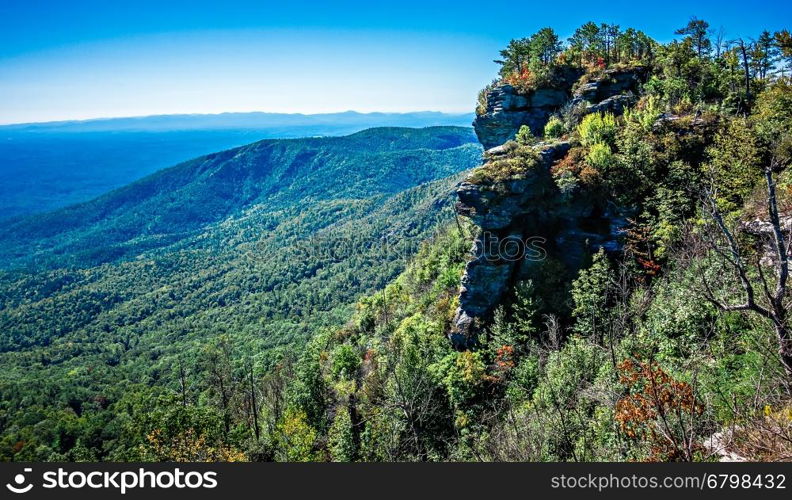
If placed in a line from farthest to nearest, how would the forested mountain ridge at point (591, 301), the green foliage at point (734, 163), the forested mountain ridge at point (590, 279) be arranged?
the green foliage at point (734, 163)
the forested mountain ridge at point (590, 279)
the forested mountain ridge at point (591, 301)

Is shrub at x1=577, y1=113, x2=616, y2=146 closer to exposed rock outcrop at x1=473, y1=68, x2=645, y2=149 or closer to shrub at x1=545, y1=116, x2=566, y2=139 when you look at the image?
shrub at x1=545, y1=116, x2=566, y2=139

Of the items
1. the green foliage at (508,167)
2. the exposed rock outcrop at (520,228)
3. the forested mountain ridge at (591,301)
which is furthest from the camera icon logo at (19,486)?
the green foliage at (508,167)

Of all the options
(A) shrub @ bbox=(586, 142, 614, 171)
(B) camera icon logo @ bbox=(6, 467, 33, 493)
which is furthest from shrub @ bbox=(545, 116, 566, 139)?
(B) camera icon logo @ bbox=(6, 467, 33, 493)

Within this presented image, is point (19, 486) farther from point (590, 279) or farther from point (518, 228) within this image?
point (518, 228)

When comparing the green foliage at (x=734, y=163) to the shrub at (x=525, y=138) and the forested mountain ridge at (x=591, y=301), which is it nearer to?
the forested mountain ridge at (x=591, y=301)

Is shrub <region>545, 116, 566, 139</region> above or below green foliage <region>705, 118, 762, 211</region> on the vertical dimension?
above

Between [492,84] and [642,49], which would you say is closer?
[642,49]

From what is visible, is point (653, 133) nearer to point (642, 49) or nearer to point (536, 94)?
point (536, 94)

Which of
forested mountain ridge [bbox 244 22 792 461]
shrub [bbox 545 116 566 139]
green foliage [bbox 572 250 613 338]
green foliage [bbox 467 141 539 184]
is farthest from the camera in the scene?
shrub [bbox 545 116 566 139]

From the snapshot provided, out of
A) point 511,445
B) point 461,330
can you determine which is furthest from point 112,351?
point 511,445
